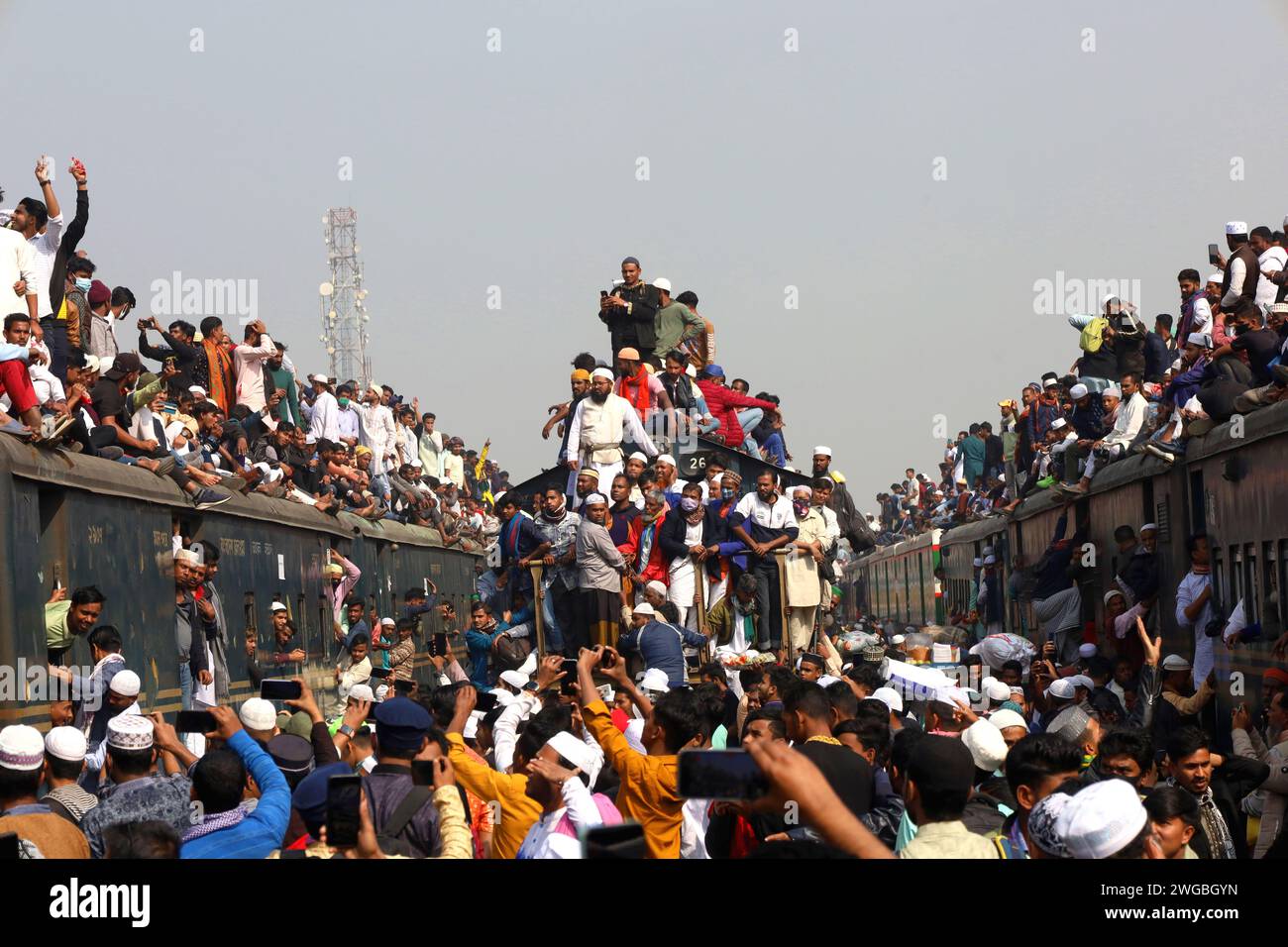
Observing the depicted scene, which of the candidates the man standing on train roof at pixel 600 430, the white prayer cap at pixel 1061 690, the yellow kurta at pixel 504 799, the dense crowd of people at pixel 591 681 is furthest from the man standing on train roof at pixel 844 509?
the yellow kurta at pixel 504 799

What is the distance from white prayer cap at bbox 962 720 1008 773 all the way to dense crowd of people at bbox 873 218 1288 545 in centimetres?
516

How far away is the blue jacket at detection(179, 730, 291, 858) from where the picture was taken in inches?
215

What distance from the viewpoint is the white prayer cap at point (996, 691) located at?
36.5 ft

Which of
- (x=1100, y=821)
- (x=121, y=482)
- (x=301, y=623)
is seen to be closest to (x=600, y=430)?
(x=121, y=482)

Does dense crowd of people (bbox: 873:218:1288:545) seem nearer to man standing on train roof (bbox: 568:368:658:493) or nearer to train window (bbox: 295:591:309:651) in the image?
man standing on train roof (bbox: 568:368:658:493)

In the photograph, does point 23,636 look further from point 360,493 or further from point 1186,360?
point 360,493

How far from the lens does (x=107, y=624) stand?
38.3ft

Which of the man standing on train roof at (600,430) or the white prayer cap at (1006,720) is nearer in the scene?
Result: the white prayer cap at (1006,720)

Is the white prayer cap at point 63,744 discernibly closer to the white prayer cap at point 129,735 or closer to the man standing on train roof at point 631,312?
the white prayer cap at point 129,735

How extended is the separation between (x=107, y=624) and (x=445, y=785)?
6.51 m

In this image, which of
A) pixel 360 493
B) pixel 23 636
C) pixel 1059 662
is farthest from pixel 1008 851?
pixel 360 493

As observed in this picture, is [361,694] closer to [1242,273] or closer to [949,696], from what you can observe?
[949,696]

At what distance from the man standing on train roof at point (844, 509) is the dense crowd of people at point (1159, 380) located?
218 centimetres

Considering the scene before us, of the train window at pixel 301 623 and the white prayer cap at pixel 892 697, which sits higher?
the train window at pixel 301 623
